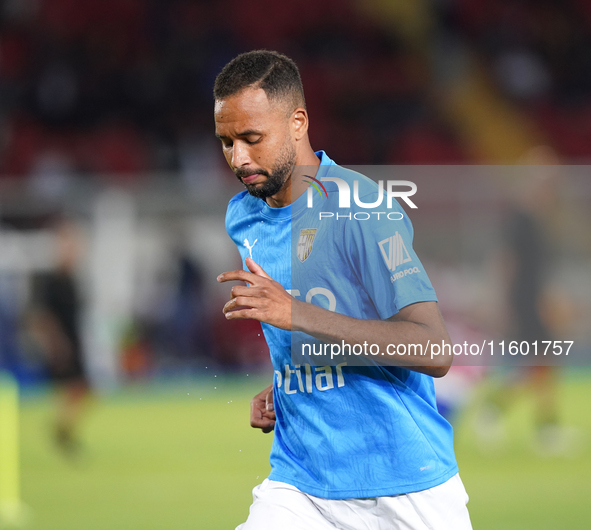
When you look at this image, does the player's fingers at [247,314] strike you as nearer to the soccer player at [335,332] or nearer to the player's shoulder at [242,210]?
the soccer player at [335,332]

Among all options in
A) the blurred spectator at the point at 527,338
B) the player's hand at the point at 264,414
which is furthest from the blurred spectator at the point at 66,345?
the player's hand at the point at 264,414

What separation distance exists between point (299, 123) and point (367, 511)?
129 centimetres

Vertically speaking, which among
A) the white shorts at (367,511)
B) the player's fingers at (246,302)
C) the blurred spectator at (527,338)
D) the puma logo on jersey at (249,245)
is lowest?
the white shorts at (367,511)

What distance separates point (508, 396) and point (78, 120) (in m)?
11.2

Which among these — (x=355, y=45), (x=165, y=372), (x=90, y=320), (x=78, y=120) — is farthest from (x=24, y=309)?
(x=355, y=45)

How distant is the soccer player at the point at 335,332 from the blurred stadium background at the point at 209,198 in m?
3.11

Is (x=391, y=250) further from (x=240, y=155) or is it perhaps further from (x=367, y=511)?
(x=367, y=511)

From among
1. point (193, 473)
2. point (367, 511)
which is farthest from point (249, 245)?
point (193, 473)

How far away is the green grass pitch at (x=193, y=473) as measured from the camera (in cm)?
588

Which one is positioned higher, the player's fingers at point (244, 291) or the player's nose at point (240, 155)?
the player's nose at point (240, 155)

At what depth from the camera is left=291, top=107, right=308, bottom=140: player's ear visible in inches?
113

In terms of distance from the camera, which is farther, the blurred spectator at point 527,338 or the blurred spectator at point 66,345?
the blurred spectator at point 66,345

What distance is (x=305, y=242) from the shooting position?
2.76m

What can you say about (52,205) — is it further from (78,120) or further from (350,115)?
(350,115)
